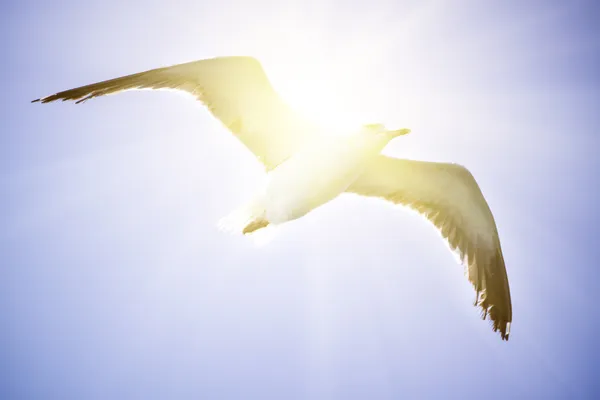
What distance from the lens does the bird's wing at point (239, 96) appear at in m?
4.18

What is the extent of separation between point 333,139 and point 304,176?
0.50 m

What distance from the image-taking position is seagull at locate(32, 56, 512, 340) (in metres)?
4.27

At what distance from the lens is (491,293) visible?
4715mm

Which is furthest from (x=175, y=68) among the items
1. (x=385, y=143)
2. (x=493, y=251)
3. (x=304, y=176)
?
(x=493, y=251)

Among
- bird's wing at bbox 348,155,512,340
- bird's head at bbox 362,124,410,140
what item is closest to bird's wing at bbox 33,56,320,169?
bird's head at bbox 362,124,410,140

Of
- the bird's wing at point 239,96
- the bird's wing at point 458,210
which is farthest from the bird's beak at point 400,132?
the bird's wing at point 239,96

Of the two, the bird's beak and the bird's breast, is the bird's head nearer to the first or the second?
the bird's beak

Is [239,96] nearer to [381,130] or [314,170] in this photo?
[314,170]

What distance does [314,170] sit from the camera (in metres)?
4.47

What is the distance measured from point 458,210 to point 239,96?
280 centimetres

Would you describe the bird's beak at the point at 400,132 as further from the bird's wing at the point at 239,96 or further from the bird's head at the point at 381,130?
the bird's wing at the point at 239,96

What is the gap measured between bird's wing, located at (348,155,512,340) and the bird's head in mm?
464

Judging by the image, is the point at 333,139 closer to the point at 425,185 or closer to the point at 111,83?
the point at 425,185

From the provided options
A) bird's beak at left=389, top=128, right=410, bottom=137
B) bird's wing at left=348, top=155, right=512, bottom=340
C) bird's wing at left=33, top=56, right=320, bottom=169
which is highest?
bird's wing at left=33, top=56, right=320, bottom=169
